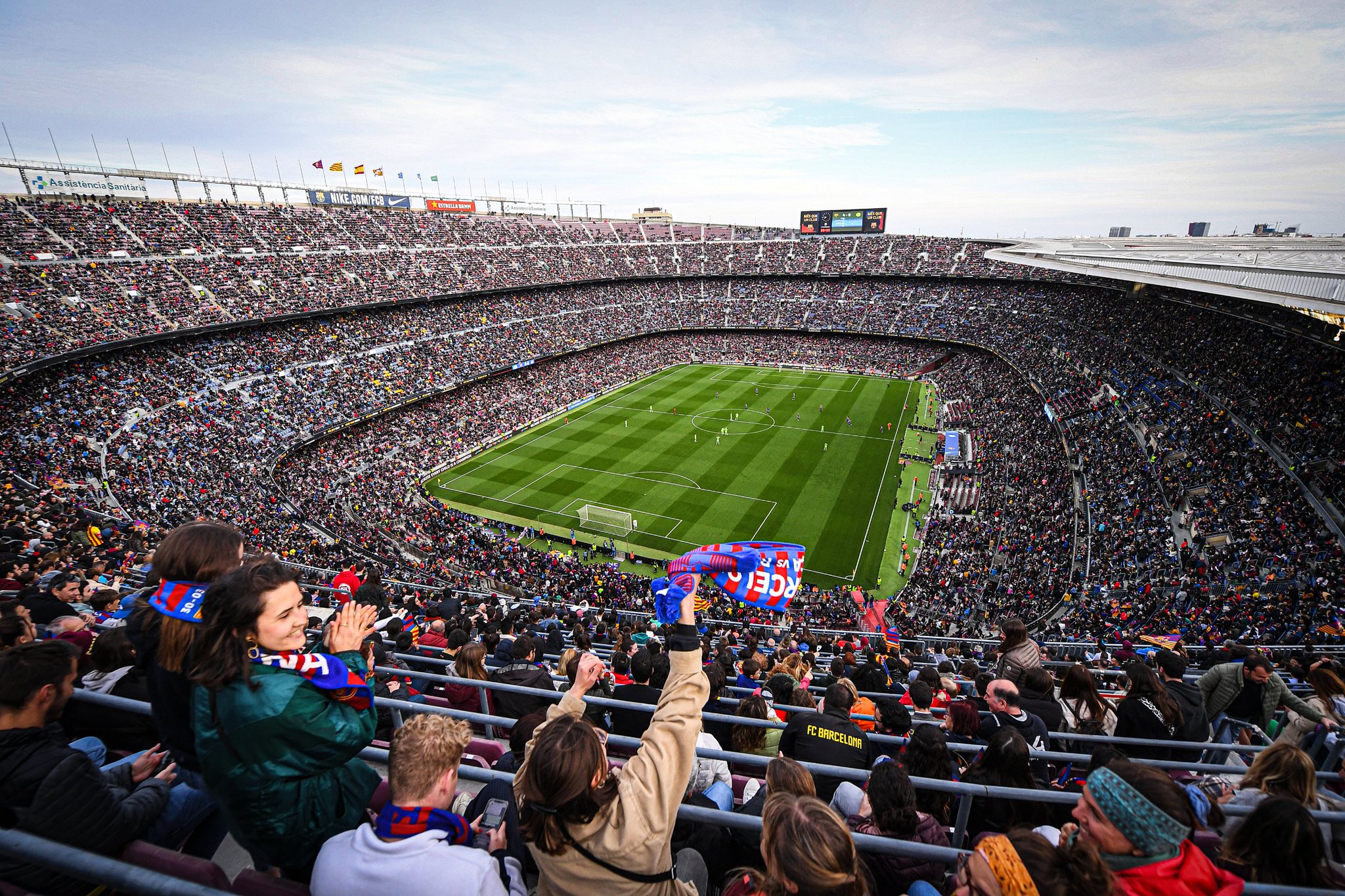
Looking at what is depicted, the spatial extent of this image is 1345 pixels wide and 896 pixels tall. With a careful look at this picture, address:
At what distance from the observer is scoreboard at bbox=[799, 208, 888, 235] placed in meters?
77.2

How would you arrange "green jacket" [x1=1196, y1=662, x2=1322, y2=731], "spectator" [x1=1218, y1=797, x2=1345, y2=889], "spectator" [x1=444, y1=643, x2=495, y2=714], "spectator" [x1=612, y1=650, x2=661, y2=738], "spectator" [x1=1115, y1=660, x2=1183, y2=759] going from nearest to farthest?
"spectator" [x1=1218, y1=797, x2=1345, y2=889]
"spectator" [x1=612, y1=650, x2=661, y2=738]
"spectator" [x1=1115, y1=660, x2=1183, y2=759]
"spectator" [x1=444, y1=643, x2=495, y2=714]
"green jacket" [x1=1196, y1=662, x2=1322, y2=731]

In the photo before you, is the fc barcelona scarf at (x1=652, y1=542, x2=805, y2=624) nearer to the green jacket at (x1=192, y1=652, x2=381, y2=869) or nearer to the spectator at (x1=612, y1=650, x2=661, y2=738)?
the spectator at (x1=612, y1=650, x2=661, y2=738)

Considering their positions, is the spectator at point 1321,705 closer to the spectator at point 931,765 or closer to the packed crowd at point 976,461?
the spectator at point 931,765

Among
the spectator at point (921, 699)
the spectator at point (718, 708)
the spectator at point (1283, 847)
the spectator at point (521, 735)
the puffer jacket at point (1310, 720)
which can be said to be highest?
the spectator at point (1283, 847)

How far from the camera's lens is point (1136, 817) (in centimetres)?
256

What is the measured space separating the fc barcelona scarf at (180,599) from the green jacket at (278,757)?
562 millimetres

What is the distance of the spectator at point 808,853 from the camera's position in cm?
216

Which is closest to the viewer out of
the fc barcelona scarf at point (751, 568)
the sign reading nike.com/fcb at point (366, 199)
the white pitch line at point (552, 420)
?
the fc barcelona scarf at point (751, 568)

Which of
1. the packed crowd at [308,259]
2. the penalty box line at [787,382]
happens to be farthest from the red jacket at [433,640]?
the penalty box line at [787,382]

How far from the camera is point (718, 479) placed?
Answer: 120 ft

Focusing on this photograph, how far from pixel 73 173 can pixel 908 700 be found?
217 ft

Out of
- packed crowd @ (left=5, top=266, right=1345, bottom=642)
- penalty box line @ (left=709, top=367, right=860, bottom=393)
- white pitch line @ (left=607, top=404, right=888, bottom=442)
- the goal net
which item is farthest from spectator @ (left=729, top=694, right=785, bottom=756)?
penalty box line @ (left=709, top=367, right=860, bottom=393)

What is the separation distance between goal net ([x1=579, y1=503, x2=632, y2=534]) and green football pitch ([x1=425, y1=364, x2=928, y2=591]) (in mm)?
291

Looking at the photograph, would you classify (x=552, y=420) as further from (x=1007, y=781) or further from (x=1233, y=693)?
(x=1007, y=781)
